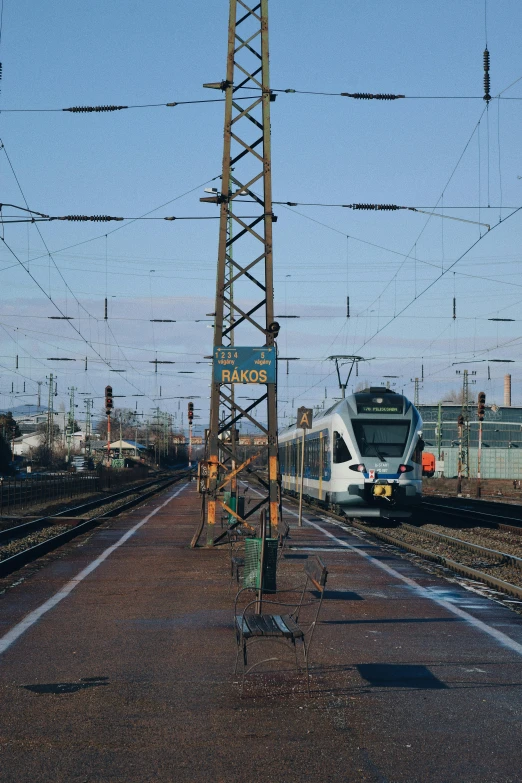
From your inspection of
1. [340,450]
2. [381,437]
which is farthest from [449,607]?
[340,450]

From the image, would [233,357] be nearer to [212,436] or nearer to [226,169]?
[212,436]

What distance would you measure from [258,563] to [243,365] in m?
6.93

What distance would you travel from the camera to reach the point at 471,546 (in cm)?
2050

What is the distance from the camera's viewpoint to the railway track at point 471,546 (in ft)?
51.2

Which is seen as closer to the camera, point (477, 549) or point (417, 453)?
point (477, 549)

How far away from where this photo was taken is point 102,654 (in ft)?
29.8

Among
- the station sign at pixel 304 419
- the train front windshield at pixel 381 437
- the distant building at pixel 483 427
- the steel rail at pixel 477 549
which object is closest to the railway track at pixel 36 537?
the station sign at pixel 304 419

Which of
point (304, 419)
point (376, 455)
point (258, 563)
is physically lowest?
point (258, 563)

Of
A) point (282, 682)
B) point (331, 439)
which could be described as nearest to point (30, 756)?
point (282, 682)

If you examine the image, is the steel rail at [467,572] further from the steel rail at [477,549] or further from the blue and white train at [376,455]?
the blue and white train at [376,455]

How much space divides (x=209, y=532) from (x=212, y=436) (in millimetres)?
1950

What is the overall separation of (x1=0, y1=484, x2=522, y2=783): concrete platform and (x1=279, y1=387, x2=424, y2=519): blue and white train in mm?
12999

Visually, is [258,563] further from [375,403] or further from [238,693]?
[375,403]

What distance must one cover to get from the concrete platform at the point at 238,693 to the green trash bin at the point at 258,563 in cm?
46
